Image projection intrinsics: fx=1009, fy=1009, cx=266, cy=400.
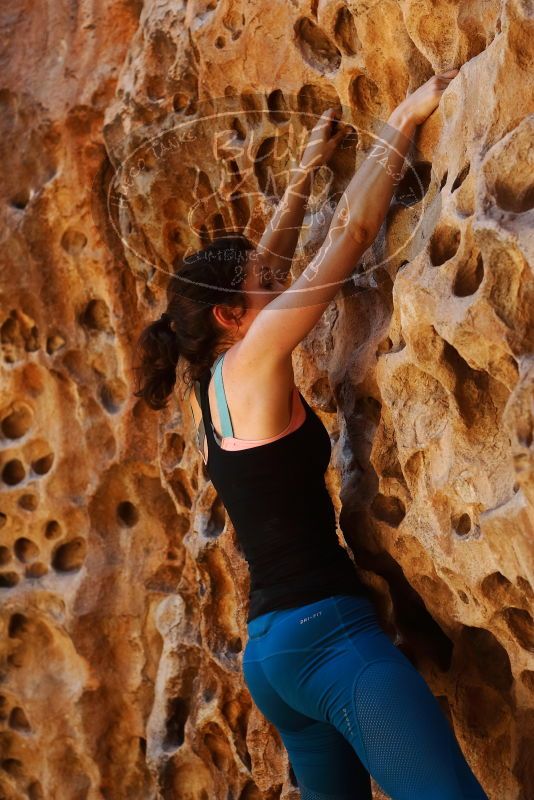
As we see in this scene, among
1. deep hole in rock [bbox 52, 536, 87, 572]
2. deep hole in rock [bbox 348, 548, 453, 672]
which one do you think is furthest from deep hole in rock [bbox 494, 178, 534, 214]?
deep hole in rock [bbox 52, 536, 87, 572]

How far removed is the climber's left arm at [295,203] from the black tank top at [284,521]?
1.66ft

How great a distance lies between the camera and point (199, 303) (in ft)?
6.84

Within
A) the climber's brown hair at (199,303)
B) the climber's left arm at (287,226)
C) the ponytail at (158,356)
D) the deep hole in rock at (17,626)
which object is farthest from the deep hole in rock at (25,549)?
the climber's left arm at (287,226)

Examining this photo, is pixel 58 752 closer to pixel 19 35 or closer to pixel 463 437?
pixel 463 437

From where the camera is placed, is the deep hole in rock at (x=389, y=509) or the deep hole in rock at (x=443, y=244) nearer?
the deep hole in rock at (x=443, y=244)

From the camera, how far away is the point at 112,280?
318 cm

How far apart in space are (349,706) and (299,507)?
1.28ft

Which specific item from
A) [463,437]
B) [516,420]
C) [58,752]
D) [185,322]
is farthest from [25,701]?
[516,420]

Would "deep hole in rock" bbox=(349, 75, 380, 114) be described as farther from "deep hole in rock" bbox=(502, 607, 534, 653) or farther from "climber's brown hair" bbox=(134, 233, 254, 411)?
"deep hole in rock" bbox=(502, 607, 534, 653)

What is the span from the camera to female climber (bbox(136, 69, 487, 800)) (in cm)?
176

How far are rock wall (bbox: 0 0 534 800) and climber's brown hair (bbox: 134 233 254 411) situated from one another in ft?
1.10

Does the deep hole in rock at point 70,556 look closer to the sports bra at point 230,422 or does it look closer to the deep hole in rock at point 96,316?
the deep hole in rock at point 96,316

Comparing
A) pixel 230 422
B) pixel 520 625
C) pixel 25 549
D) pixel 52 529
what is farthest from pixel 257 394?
pixel 25 549

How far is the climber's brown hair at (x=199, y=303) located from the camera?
81.5 inches
